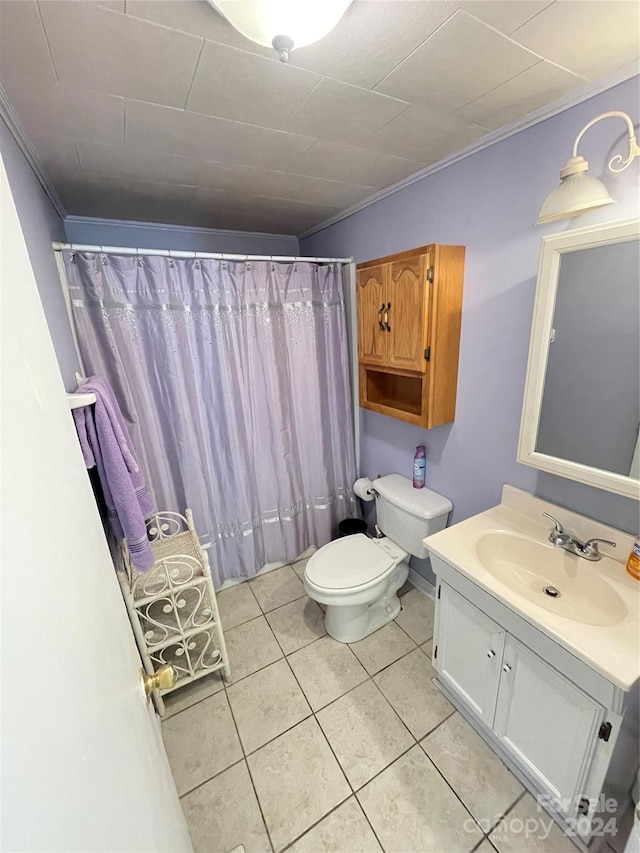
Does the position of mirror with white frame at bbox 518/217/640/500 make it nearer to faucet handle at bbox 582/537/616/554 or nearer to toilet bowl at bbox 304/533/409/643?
faucet handle at bbox 582/537/616/554

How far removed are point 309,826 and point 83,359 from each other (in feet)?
6.48

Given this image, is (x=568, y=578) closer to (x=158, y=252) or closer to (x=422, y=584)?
(x=422, y=584)

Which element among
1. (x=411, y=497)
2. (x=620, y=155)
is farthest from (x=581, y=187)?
(x=411, y=497)

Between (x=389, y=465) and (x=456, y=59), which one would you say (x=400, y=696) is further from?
(x=456, y=59)

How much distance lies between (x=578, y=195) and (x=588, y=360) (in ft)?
1.61

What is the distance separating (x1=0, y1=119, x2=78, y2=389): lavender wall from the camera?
3.44 ft

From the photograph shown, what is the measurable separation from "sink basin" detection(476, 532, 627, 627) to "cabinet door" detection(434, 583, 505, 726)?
177 millimetres

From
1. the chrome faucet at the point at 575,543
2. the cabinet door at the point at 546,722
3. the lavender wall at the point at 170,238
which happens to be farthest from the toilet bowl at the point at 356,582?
the lavender wall at the point at 170,238

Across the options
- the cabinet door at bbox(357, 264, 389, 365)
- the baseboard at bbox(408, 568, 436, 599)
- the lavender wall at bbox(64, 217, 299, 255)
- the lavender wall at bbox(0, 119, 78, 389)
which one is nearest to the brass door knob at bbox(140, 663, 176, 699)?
the lavender wall at bbox(0, 119, 78, 389)

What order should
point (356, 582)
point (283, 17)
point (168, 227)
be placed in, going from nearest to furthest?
point (283, 17) → point (356, 582) → point (168, 227)

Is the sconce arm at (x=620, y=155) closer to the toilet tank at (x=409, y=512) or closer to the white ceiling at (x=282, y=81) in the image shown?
the white ceiling at (x=282, y=81)

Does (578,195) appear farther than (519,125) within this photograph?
No

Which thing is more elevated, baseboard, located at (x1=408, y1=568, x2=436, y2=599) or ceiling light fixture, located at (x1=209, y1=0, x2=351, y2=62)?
ceiling light fixture, located at (x1=209, y1=0, x2=351, y2=62)

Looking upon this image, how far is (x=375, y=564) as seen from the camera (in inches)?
69.5
